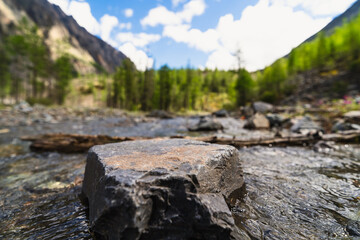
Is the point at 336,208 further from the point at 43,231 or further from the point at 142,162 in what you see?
the point at 43,231

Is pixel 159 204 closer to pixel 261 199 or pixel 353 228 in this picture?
pixel 261 199

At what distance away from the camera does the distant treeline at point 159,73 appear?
117 feet

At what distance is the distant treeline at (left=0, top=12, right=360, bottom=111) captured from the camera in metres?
35.6

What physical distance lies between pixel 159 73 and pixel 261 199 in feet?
152

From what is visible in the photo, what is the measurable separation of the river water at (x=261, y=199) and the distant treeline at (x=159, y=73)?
→ 36437 millimetres

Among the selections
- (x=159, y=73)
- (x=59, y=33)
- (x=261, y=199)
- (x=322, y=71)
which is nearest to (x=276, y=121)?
(x=261, y=199)

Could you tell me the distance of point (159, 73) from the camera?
151 ft

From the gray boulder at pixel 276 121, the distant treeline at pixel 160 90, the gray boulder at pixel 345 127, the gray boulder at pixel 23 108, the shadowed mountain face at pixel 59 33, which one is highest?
the shadowed mountain face at pixel 59 33

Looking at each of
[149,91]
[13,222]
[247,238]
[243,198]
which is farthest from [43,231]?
[149,91]

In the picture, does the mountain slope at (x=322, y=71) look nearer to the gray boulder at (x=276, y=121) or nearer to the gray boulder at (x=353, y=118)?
the gray boulder at (x=276, y=121)

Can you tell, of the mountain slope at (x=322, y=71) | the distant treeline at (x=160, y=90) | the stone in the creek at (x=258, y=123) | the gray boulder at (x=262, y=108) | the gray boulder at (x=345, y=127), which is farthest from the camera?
the distant treeline at (x=160, y=90)

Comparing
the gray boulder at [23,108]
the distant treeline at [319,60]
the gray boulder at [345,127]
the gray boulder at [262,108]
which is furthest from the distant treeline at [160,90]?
the gray boulder at [345,127]

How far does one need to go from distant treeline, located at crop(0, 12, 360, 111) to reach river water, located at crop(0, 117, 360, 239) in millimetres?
36437

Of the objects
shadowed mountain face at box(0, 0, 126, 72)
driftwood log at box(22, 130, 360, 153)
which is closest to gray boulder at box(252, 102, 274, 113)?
driftwood log at box(22, 130, 360, 153)
